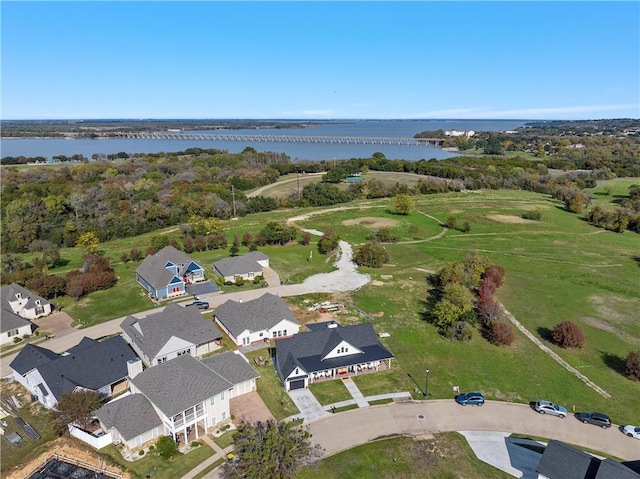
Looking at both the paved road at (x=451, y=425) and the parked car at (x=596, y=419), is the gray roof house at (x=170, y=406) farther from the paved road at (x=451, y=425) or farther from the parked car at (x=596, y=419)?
the parked car at (x=596, y=419)

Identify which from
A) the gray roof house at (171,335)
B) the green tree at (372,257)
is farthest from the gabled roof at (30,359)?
the green tree at (372,257)

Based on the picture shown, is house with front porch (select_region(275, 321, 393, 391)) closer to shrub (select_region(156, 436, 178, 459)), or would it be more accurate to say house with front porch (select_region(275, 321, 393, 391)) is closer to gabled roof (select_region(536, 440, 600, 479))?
shrub (select_region(156, 436, 178, 459))

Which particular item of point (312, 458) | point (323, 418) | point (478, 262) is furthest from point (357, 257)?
point (312, 458)

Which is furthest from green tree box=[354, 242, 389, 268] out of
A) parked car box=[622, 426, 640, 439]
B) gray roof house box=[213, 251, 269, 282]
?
parked car box=[622, 426, 640, 439]

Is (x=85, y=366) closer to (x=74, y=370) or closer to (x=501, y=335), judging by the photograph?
(x=74, y=370)

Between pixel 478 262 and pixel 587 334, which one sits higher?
pixel 478 262

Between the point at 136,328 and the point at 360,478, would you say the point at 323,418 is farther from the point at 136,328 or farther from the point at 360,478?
the point at 136,328
